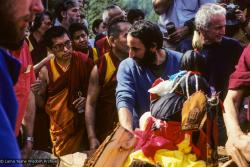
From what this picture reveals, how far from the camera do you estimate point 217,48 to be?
12.7 feet

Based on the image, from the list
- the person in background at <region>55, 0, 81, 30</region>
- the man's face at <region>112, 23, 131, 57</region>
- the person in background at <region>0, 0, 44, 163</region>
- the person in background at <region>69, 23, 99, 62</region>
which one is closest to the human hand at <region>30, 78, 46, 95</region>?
the man's face at <region>112, 23, 131, 57</region>

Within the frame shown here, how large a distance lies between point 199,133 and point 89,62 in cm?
189

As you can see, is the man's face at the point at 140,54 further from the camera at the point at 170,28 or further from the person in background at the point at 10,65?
the person in background at the point at 10,65

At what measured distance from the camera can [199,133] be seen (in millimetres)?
2438

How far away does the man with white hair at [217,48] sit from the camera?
12.5ft

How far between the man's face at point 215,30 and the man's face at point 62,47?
116cm

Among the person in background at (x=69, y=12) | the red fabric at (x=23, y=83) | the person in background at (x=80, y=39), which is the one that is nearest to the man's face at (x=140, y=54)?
the red fabric at (x=23, y=83)

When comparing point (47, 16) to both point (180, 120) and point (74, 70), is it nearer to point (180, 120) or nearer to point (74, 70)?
point (74, 70)

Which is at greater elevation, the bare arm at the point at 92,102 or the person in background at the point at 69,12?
the person in background at the point at 69,12

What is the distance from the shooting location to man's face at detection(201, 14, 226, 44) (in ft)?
12.5

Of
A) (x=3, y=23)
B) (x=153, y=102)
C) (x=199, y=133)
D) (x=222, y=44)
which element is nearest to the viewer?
(x=3, y=23)

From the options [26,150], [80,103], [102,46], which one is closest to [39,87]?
[80,103]

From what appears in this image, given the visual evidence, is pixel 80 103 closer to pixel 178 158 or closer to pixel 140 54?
pixel 140 54

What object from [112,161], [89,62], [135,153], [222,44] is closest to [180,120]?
[135,153]
